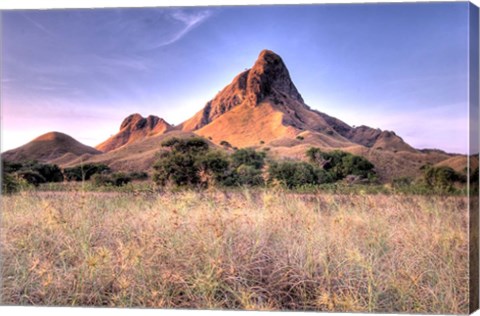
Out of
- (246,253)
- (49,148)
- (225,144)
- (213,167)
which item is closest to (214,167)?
(213,167)

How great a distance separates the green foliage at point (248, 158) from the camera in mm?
8164

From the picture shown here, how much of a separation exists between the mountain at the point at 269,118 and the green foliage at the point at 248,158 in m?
0.14

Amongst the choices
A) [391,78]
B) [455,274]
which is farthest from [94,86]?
[455,274]

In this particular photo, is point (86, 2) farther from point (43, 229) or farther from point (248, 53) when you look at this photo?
point (43, 229)

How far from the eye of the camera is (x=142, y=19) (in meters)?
7.34

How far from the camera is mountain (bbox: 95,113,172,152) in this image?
7.82 metres

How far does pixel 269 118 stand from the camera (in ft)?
29.0

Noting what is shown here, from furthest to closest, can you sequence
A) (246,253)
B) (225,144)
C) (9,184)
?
(225,144) < (9,184) < (246,253)

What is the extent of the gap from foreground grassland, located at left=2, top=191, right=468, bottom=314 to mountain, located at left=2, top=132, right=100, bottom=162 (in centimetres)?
66

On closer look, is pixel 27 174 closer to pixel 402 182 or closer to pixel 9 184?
pixel 9 184

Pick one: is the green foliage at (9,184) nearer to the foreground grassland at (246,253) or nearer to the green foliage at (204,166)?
the foreground grassland at (246,253)

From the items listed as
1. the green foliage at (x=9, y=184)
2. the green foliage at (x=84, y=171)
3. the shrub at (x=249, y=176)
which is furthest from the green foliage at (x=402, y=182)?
the green foliage at (x=9, y=184)

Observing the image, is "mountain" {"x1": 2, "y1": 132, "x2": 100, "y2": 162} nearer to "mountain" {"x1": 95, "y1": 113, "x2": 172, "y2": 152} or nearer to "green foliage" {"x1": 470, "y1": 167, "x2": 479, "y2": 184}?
"mountain" {"x1": 95, "y1": 113, "x2": 172, "y2": 152}

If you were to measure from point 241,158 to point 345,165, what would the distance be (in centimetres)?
139
